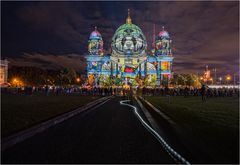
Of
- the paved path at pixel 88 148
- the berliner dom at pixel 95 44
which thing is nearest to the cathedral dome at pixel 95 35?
the berliner dom at pixel 95 44

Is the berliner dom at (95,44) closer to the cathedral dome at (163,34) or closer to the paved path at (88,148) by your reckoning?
the cathedral dome at (163,34)

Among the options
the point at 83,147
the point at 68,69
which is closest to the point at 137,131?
the point at 83,147

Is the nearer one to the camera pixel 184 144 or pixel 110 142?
pixel 184 144

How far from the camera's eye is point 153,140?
755cm

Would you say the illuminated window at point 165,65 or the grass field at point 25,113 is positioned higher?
the illuminated window at point 165,65

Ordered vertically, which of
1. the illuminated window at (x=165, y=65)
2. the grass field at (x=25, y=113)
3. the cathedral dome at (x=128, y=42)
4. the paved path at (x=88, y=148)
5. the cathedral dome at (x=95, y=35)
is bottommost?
the paved path at (x=88, y=148)

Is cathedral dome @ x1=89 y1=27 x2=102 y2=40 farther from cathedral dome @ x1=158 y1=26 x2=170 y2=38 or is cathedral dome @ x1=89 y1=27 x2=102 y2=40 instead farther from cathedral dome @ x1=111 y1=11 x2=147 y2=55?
cathedral dome @ x1=158 y1=26 x2=170 y2=38

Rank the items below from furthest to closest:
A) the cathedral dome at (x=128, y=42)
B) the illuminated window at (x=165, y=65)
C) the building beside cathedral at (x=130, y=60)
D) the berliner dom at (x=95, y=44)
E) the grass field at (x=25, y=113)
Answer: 1. the berliner dom at (x=95, y=44)
2. the cathedral dome at (x=128, y=42)
3. the illuminated window at (x=165, y=65)
4. the building beside cathedral at (x=130, y=60)
5. the grass field at (x=25, y=113)

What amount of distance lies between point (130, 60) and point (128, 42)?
9.44m

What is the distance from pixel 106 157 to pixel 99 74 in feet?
378

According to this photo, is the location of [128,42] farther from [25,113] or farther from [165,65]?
[25,113]

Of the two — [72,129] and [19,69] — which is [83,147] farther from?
[19,69]

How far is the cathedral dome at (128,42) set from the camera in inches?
4941

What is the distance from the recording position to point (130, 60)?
12406cm
